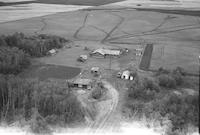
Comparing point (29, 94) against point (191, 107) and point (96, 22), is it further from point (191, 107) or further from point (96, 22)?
point (96, 22)

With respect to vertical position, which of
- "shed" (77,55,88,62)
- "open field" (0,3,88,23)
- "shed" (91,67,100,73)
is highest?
"open field" (0,3,88,23)

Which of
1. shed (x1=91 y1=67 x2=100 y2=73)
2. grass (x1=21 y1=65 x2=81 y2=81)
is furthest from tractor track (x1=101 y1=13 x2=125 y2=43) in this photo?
grass (x1=21 y1=65 x2=81 y2=81)

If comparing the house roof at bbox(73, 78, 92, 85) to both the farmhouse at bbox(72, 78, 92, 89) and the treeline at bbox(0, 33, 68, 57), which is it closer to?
the farmhouse at bbox(72, 78, 92, 89)

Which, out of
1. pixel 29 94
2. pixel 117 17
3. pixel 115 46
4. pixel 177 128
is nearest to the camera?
pixel 177 128

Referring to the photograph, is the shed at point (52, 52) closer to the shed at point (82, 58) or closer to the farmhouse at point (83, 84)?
the shed at point (82, 58)

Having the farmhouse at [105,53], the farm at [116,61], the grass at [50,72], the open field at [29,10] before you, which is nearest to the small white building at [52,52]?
the farm at [116,61]

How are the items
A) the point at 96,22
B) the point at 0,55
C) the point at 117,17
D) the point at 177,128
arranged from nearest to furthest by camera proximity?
the point at 177,128
the point at 0,55
the point at 96,22
the point at 117,17

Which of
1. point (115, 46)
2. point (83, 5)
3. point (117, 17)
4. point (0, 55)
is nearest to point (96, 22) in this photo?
point (117, 17)
